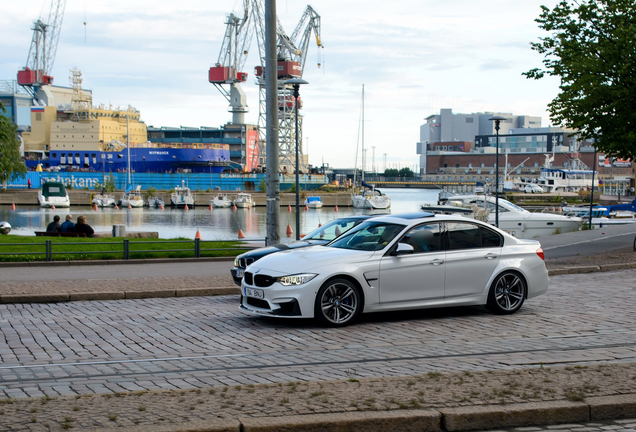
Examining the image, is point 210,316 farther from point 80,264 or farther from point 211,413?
point 80,264

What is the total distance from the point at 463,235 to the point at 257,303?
3.38 meters

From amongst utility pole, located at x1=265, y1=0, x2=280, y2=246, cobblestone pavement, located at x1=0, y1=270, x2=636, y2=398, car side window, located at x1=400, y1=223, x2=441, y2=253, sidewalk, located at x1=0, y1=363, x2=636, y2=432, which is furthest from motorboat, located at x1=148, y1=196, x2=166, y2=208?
sidewalk, located at x1=0, y1=363, x2=636, y2=432

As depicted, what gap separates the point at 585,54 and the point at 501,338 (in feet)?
56.2

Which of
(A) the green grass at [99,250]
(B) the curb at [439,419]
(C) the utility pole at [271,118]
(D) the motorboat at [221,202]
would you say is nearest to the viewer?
(B) the curb at [439,419]

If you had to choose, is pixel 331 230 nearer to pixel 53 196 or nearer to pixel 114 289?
pixel 114 289

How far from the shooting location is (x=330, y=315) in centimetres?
926

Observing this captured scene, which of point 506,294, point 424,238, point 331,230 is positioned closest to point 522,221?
point 331,230

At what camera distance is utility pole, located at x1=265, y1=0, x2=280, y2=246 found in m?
15.2

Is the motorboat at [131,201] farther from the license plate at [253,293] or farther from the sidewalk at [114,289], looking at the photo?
the license plate at [253,293]

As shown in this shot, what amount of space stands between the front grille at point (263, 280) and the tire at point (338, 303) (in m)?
0.69

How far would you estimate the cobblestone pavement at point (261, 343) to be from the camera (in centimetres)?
668

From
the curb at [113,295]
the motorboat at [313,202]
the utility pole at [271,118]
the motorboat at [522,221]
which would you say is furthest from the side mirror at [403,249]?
the motorboat at [313,202]

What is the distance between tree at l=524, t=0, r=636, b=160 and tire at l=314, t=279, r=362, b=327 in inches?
598

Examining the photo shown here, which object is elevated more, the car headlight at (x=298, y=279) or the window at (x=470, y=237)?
the window at (x=470, y=237)
